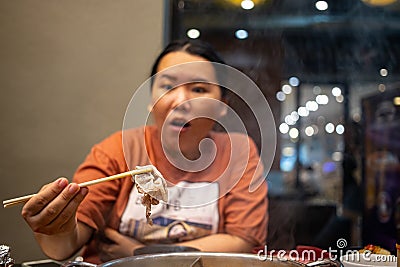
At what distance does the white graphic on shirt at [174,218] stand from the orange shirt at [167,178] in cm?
2

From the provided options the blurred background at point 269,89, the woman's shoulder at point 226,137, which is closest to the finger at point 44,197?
the woman's shoulder at point 226,137

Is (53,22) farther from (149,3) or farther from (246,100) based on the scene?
(246,100)

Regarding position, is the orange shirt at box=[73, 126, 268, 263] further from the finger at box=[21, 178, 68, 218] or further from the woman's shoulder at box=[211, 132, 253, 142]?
the finger at box=[21, 178, 68, 218]

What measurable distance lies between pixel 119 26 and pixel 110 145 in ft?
2.42

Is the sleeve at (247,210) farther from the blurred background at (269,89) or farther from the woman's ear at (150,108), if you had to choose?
the blurred background at (269,89)

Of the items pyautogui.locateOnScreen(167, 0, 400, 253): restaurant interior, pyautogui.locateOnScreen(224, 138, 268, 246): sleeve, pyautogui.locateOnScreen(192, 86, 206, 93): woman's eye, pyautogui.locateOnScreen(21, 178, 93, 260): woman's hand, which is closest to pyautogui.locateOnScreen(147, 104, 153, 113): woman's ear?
pyautogui.locateOnScreen(192, 86, 206, 93): woman's eye

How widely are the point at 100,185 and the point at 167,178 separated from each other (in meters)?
0.19

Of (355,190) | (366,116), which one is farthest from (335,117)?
(355,190)

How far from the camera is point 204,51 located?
1451mm

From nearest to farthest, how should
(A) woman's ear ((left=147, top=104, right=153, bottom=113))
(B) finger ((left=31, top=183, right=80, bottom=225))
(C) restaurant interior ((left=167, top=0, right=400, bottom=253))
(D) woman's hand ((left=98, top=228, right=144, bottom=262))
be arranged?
(B) finger ((left=31, top=183, right=80, bottom=225)) < (D) woman's hand ((left=98, top=228, right=144, bottom=262)) < (A) woman's ear ((left=147, top=104, right=153, bottom=113)) < (C) restaurant interior ((left=167, top=0, right=400, bottom=253))

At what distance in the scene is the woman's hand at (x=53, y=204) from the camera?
34.4 inches

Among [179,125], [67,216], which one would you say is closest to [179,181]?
[179,125]

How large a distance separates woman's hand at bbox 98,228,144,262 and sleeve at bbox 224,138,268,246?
261mm

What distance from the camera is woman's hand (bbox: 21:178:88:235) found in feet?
2.87
